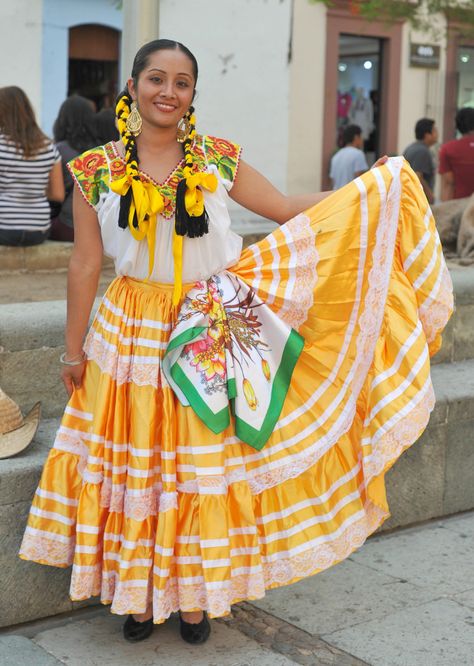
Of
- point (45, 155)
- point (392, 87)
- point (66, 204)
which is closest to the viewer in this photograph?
point (45, 155)

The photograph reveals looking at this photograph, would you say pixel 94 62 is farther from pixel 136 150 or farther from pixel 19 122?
pixel 136 150

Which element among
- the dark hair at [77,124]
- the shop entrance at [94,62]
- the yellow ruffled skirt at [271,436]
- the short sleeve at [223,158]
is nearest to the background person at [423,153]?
the dark hair at [77,124]

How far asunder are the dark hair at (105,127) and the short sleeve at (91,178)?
16.1 feet

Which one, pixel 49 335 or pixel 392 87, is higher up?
pixel 392 87

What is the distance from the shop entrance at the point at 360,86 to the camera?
53.9 feet

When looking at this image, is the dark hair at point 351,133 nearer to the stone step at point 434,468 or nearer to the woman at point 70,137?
the woman at point 70,137

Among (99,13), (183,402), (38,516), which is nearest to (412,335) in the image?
(183,402)

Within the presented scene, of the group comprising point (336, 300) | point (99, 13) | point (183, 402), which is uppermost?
point (99, 13)

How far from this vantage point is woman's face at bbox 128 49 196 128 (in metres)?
3.19

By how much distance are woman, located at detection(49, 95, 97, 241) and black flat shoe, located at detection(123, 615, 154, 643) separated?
184 inches

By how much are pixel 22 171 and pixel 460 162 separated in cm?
321

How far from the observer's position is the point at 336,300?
3.49 metres

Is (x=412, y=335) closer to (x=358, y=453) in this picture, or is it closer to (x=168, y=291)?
(x=358, y=453)

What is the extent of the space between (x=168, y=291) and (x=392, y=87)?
1405 centimetres
